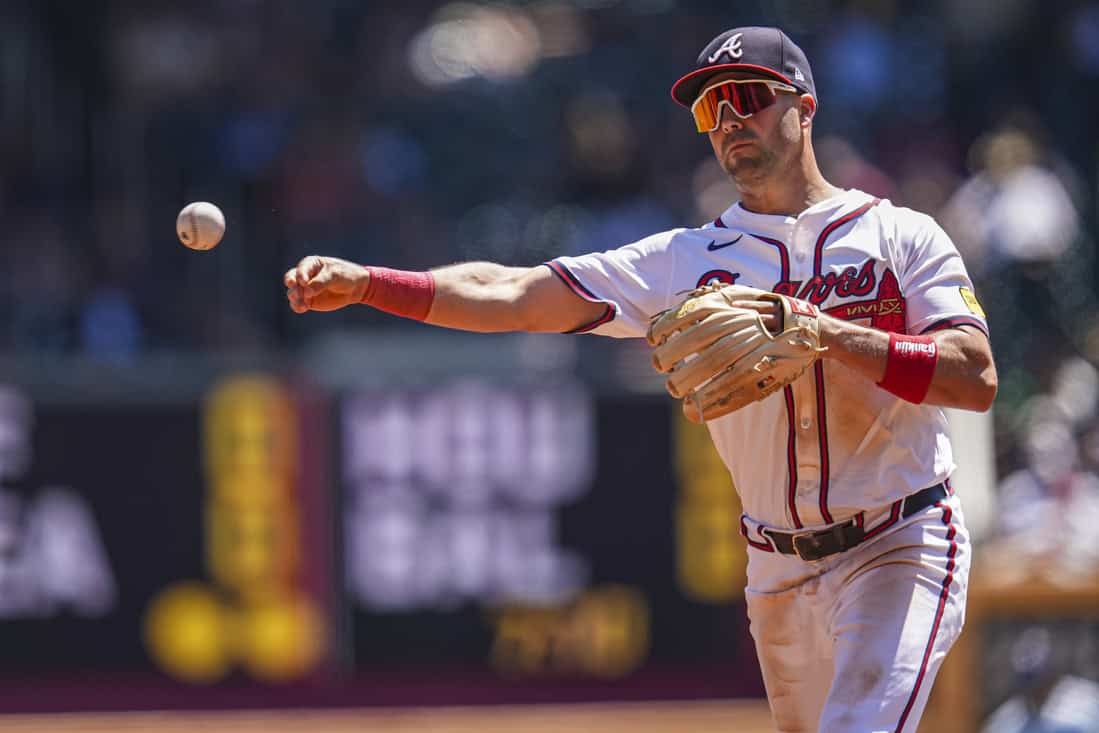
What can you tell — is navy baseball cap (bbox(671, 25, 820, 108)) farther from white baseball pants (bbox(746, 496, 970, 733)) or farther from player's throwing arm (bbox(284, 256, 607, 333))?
white baseball pants (bbox(746, 496, 970, 733))

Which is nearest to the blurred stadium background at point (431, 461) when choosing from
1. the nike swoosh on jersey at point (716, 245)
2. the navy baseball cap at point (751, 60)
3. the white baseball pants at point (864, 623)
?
the white baseball pants at point (864, 623)

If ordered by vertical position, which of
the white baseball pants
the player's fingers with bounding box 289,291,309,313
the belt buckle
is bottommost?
the white baseball pants

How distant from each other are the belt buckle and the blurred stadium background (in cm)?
393

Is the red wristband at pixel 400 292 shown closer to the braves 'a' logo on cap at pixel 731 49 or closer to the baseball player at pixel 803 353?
the baseball player at pixel 803 353

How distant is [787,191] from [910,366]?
27.8 inches

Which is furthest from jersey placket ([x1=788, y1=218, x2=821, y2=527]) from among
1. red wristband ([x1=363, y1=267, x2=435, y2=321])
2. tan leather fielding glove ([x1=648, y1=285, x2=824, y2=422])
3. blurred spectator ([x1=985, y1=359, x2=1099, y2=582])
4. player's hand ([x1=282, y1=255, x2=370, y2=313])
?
blurred spectator ([x1=985, y1=359, x2=1099, y2=582])

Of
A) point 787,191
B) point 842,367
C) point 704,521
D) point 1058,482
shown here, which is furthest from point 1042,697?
point 787,191

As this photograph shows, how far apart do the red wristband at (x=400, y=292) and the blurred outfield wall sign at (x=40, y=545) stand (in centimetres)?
708

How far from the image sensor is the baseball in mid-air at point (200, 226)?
15.3 ft

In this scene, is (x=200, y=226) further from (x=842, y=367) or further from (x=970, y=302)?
(x=970, y=302)

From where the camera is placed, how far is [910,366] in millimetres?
4254

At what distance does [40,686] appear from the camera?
11234mm

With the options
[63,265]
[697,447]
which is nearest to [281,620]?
[697,447]

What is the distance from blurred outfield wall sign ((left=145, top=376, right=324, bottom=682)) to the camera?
1112 cm
